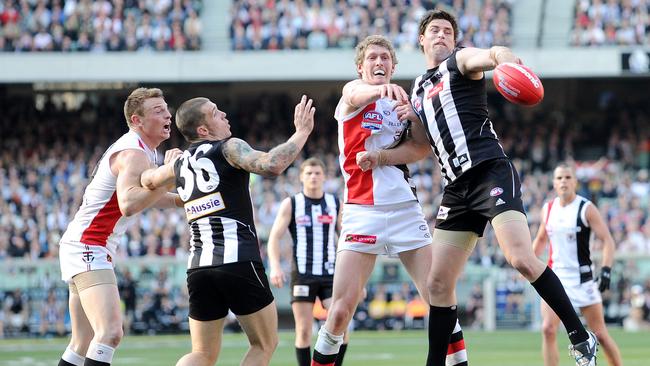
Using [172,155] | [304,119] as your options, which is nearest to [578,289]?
[304,119]

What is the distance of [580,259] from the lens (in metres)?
12.2

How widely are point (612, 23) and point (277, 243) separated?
19274 millimetres


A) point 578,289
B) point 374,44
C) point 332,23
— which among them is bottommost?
point 578,289

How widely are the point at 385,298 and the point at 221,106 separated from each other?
11.4 m

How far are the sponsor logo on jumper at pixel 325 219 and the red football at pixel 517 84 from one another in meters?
5.83

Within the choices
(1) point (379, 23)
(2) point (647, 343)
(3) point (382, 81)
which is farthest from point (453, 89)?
(1) point (379, 23)

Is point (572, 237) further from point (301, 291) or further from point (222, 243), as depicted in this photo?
point (222, 243)

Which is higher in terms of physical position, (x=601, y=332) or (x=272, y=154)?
(x=272, y=154)

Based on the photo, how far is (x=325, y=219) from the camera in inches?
518

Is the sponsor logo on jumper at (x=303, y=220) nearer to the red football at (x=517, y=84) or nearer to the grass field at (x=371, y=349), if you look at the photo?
the grass field at (x=371, y=349)

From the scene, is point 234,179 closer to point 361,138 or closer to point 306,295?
point 361,138

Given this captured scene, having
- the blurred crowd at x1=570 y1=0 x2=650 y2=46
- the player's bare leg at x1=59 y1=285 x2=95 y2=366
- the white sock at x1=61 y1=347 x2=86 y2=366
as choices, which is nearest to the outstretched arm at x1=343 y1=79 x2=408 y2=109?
the player's bare leg at x1=59 y1=285 x2=95 y2=366

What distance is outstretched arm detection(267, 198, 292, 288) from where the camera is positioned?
12.6 metres

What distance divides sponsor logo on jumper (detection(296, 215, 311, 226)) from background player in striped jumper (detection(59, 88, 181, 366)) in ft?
13.0
